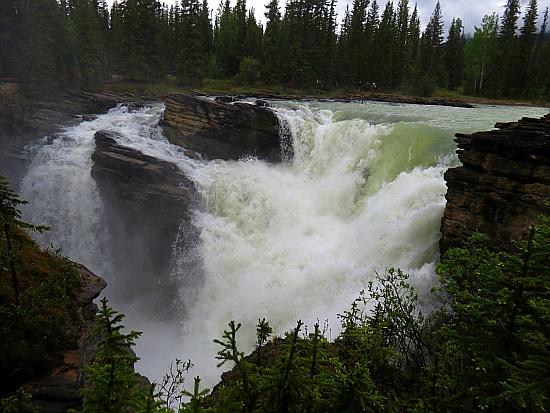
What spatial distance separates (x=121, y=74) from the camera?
1847 inches

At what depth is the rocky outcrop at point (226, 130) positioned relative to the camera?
67.4ft

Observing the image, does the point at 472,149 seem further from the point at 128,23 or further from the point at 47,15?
the point at 128,23

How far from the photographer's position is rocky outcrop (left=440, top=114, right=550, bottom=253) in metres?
9.24

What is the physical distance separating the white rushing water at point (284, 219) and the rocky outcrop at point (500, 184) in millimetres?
1115

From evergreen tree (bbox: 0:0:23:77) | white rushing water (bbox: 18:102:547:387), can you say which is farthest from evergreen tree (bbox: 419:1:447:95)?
evergreen tree (bbox: 0:0:23:77)

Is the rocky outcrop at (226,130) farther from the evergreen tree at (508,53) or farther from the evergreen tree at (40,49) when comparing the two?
the evergreen tree at (508,53)

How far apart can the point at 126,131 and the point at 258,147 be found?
8345 mm

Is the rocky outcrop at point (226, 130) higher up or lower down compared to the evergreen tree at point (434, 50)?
lower down

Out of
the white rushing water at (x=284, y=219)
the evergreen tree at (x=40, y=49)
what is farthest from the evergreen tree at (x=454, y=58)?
the evergreen tree at (x=40, y=49)

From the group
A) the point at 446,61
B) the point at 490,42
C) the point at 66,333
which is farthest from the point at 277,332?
the point at 446,61

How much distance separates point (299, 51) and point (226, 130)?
31398 millimetres

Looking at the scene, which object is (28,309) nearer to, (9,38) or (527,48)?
(9,38)

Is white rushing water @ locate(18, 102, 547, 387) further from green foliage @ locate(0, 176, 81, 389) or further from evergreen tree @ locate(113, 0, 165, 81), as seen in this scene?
evergreen tree @ locate(113, 0, 165, 81)

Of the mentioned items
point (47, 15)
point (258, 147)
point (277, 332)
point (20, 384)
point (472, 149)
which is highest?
point (47, 15)
